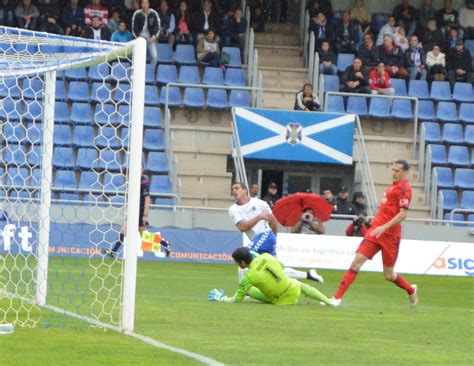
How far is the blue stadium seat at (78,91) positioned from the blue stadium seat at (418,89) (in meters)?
8.98

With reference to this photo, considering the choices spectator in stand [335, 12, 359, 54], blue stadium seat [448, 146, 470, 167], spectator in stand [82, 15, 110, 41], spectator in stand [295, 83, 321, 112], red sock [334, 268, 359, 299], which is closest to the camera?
red sock [334, 268, 359, 299]

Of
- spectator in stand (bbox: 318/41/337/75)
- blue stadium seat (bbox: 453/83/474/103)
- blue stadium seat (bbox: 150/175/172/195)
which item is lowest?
blue stadium seat (bbox: 150/175/172/195)

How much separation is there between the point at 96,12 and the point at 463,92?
9909 millimetres

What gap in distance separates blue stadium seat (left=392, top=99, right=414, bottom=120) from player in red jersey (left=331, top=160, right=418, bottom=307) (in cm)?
1754

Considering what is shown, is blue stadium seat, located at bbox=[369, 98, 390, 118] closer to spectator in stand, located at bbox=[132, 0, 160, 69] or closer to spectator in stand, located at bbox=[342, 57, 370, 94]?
spectator in stand, located at bbox=[342, 57, 370, 94]

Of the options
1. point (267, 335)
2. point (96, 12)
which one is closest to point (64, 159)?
point (96, 12)

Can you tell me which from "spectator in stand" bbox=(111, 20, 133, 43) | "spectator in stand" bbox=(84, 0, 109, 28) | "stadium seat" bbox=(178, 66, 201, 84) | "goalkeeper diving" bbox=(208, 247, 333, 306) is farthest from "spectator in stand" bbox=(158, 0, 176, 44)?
"goalkeeper diving" bbox=(208, 247, 333, 306)

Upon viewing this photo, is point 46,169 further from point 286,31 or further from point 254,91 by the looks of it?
point 286,31

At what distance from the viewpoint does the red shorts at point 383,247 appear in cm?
1692

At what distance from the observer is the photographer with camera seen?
91.4ft

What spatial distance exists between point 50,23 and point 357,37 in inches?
339

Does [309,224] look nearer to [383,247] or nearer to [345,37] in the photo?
[345,37]

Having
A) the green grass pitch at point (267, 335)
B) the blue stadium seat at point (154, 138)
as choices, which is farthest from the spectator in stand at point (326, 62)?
the green grass pitch at point (267, 335)

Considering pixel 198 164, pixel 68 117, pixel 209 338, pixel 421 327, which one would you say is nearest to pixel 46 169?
pixel 209 338
